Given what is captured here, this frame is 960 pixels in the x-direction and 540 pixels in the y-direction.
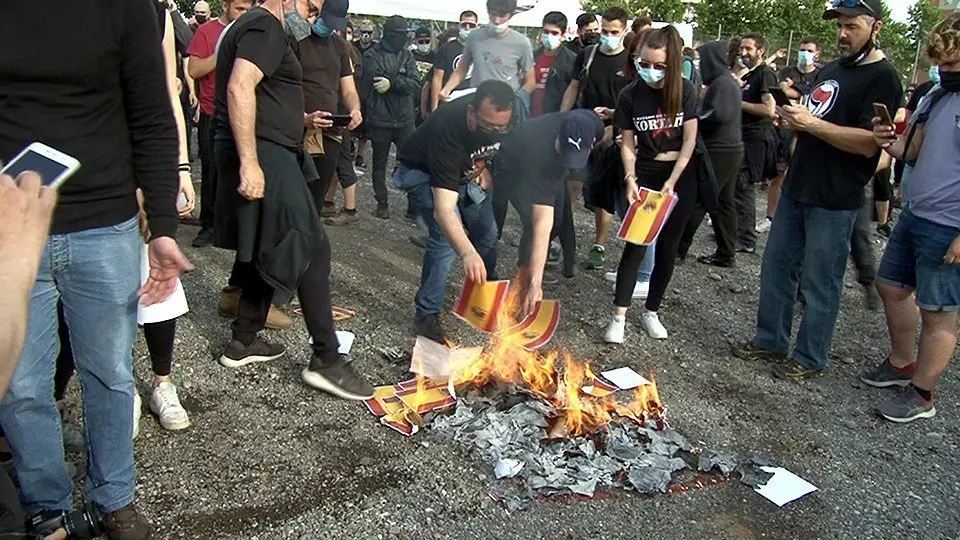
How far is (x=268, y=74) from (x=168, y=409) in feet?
5.27

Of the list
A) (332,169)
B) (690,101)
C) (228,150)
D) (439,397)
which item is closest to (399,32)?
(332,169)

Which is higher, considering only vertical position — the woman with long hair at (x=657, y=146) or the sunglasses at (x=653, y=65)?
the sunglasses at (x=653, y=65)

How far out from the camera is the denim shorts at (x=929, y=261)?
3.82 m

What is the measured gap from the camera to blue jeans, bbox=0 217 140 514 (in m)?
2.20

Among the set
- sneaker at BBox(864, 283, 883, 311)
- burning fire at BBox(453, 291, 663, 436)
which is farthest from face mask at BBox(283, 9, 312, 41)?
sneaker at BBox(864, 283, 883, 311)

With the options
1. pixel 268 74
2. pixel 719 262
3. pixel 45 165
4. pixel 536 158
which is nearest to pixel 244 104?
pixel 268 74

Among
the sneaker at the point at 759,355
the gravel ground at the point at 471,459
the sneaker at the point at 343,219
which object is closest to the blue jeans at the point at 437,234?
the gravel ground at the point at 471,459

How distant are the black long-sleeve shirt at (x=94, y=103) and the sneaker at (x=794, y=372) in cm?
356

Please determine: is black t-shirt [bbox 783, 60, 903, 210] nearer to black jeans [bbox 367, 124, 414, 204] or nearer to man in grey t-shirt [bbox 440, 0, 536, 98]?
man in grey t-shirt [bbox 440, 0, 536, 98]

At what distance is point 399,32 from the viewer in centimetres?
806

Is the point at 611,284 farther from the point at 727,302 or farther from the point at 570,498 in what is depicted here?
the point at 570,498

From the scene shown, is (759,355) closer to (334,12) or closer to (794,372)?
(794,372)

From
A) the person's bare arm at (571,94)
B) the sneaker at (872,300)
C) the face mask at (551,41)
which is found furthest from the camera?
the face mask at (551,41)

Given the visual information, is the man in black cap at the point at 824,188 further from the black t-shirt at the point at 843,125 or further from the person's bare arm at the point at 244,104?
the person's bare arm at the point at 244,104
